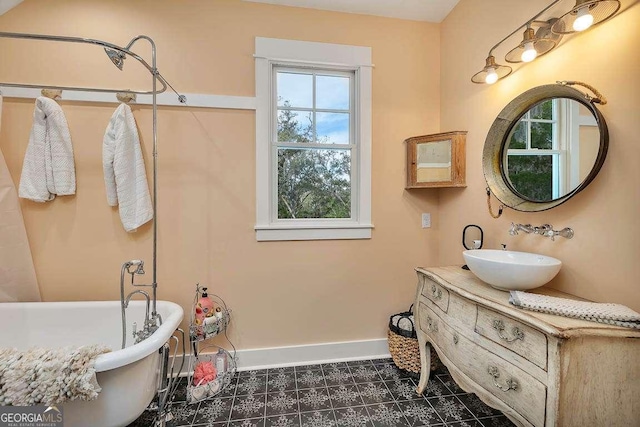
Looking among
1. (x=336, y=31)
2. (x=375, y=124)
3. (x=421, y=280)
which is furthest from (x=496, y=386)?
(x=336, y=31)

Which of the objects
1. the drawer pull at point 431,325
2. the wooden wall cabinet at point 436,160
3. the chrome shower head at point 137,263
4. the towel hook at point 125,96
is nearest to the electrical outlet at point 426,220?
the wooden wall cabinet at point 436,160

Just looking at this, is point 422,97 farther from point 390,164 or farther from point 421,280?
point 421,280

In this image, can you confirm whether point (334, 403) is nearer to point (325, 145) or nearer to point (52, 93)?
point (325, 145)

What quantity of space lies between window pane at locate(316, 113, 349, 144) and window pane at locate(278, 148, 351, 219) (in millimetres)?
92

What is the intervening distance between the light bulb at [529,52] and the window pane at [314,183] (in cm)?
120

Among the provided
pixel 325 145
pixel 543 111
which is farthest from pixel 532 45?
pixel 325 145

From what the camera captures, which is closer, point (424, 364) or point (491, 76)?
point (491, 76)

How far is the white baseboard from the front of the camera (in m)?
2.00

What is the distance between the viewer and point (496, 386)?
1133mm

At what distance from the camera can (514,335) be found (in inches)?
41.7

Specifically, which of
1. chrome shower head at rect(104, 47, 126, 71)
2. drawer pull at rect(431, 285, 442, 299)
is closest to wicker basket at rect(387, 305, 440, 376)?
drawer pull at rect(431, 285, 442, 299)

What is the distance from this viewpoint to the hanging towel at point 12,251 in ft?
5.72

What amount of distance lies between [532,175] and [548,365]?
37.8 inches

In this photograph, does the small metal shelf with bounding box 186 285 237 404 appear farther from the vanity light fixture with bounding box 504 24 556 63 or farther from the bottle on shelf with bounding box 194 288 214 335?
the vanity light fixture with bounding box 504 24 556 63
